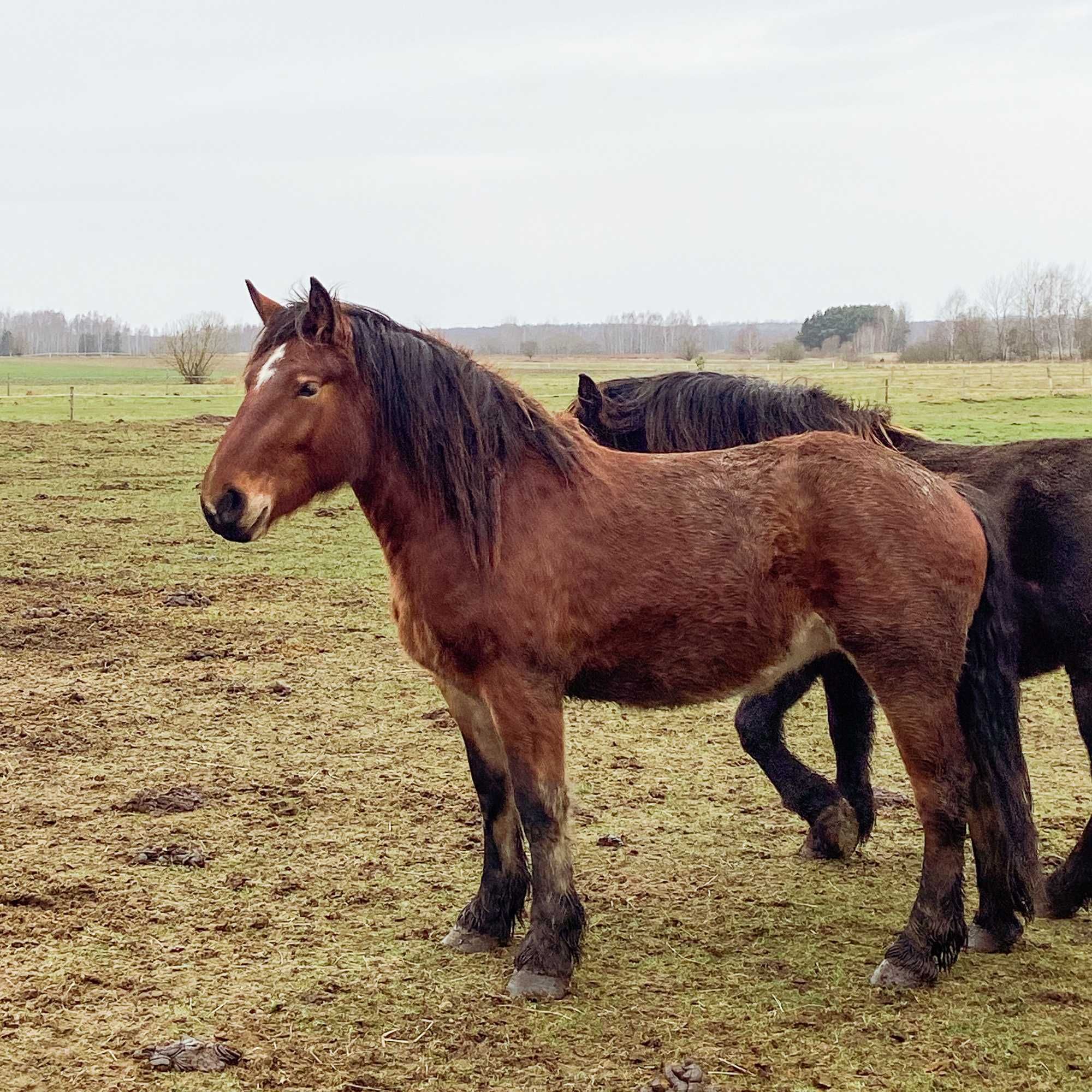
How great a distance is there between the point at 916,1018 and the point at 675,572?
4.99 ft

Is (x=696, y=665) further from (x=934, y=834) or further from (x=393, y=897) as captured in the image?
(x=393, y=897)

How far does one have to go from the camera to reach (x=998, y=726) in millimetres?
3939

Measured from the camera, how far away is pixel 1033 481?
435 centimetres

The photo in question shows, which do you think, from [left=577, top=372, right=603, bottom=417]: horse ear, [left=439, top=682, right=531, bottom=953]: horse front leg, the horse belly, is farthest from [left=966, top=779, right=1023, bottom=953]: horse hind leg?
[left=577, top=372, right=603, bottom=417]: horse ear

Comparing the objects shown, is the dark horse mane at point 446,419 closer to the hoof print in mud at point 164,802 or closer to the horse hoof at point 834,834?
the horse hoof at point 834,834

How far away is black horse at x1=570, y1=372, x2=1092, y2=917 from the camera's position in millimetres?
4207

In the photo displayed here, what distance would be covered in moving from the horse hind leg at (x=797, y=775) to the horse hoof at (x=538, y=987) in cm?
153

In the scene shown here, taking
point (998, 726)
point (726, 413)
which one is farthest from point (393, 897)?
point (726, 413)

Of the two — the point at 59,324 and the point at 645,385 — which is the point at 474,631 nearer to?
the point at 645,385

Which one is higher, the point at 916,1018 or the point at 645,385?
the point at 645,385

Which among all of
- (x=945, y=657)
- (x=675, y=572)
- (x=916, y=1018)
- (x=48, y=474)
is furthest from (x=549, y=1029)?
(x=48, y=474)

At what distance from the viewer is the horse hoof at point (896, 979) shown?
12.2 feet

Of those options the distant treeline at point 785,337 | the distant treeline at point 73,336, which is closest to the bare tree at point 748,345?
the distant treeline at point 785,337

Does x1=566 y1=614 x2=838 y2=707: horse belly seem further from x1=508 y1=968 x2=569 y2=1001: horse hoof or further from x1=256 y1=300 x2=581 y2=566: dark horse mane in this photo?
x1=508 y1=968 x2=569 y2=1001: horse hoof
